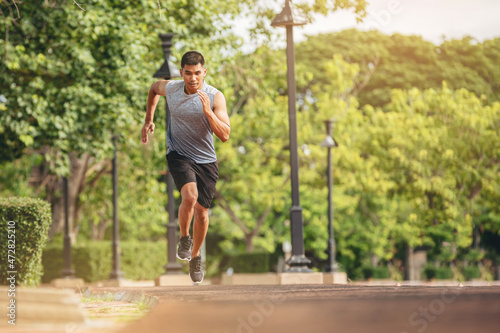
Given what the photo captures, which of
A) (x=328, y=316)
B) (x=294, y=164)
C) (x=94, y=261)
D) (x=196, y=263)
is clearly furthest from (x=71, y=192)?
(x=328, y=316)

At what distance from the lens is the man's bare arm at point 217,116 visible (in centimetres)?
Answer: 763

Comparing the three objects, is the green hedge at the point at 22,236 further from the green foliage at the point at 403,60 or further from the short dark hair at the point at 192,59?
the green foliage at the point at 403,60

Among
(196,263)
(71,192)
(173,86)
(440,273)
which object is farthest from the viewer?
(440,273)

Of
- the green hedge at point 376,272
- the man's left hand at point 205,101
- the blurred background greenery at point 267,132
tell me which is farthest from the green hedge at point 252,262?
the man's left hand at point 205,101

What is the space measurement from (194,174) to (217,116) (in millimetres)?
679

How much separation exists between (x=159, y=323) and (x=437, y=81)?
4276 cm

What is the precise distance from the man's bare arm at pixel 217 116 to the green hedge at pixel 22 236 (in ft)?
10.4

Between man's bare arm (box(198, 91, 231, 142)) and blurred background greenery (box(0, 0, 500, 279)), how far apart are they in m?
8.88

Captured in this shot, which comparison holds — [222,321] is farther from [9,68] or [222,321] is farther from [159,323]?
[9,68]

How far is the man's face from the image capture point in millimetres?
7883

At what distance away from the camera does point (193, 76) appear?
25.9 feet

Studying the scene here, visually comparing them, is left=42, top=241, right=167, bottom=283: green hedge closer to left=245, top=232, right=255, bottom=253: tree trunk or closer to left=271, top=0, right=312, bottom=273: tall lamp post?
left=245, top=232, right=255, bottom=253: tree trunk

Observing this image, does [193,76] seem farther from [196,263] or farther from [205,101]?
[196,263]

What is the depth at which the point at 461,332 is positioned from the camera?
5.25 m
